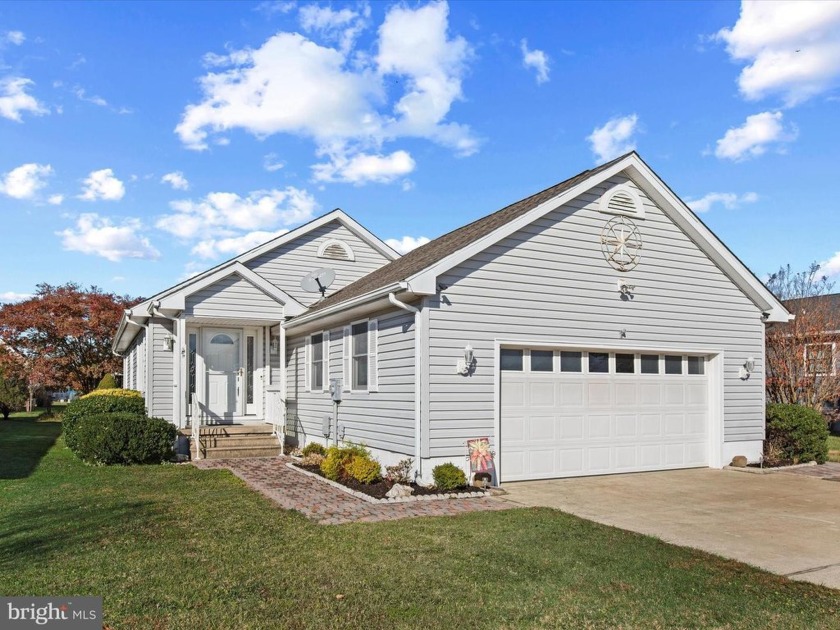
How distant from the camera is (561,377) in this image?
11570 mm

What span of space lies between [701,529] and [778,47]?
9099 millimetres

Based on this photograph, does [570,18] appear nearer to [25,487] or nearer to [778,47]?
[778,47]

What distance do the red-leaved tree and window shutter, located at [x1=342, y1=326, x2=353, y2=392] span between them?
1990cm

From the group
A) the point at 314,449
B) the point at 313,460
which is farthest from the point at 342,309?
the point at 314,449

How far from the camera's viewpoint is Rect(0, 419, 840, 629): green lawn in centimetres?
472

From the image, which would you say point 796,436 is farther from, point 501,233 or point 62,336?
point 62,336

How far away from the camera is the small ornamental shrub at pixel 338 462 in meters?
11.2

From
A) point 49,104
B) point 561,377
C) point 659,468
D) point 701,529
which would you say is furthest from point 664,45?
point 49,104

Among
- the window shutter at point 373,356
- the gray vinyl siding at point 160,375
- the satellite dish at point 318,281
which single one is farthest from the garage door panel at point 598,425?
the gray vinyl siding at point 160,375

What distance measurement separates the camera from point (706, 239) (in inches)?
504

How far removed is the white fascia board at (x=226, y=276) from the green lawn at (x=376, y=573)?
19.7ft

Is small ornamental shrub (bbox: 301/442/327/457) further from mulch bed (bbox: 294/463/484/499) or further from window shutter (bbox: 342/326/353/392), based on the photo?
mulch bed (bbox: 294/463/484/499)
